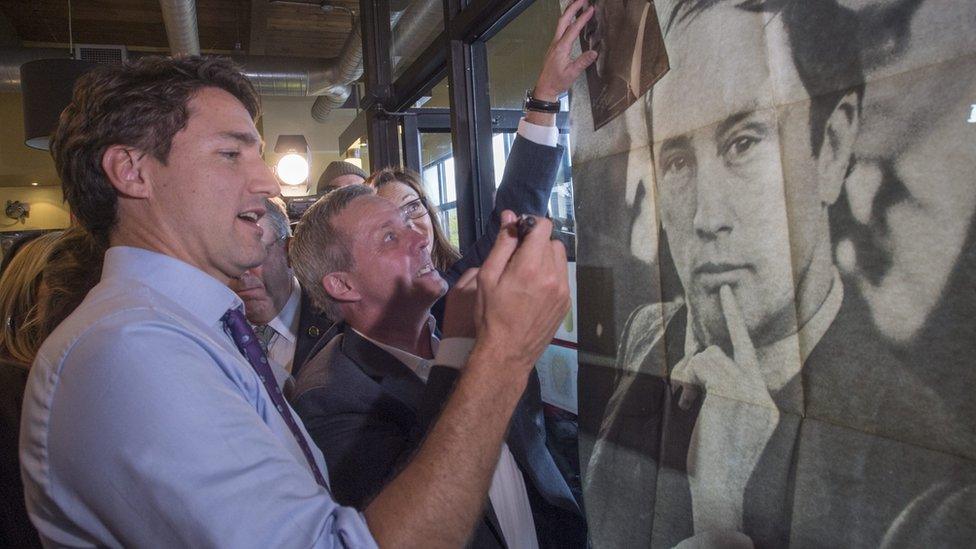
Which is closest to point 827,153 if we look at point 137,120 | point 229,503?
point 229,503

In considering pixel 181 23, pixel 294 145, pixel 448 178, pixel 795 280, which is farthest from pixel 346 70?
pixel 795 280

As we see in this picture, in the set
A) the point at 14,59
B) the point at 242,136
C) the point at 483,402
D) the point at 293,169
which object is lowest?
the point at 483,402

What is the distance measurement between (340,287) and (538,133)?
0.53m

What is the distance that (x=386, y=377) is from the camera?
3.69ft

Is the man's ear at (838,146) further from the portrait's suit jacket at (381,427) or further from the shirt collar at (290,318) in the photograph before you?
the shirt collar at (290,318)

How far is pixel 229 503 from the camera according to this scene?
571 millimetres

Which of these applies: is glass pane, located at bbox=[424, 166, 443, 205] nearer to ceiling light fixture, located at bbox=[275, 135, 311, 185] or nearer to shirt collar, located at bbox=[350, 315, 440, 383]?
shirt collar, located at bbox=[350, 315, 440, 383]

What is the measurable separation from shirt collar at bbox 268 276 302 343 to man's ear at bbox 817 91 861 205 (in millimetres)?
1666

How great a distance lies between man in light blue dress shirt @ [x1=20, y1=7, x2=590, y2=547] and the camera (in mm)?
569

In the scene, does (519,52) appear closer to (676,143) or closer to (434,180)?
(676,143)

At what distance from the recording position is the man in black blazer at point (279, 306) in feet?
6.01

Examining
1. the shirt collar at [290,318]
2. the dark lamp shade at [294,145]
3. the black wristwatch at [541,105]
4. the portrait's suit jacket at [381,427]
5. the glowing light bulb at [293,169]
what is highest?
the dark lamp shade at [294,145]

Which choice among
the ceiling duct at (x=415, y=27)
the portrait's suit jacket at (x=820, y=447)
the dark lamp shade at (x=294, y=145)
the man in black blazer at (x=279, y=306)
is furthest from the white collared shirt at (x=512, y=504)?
the dark lamp shade at (x=294, y=145)

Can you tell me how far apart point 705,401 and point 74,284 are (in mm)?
1022
